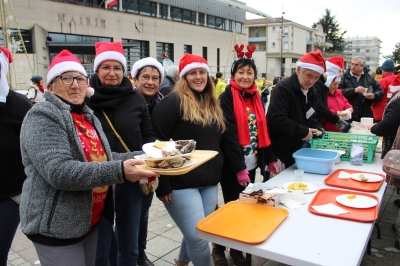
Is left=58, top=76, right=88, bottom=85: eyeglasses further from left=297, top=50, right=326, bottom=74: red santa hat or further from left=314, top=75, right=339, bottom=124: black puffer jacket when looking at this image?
left=314, top=75, right=339, bottom=124: black puffer jacket

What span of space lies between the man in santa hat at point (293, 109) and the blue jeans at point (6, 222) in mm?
2312

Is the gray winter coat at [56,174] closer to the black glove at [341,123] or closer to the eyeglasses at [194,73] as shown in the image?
the eyeglasses at [194,73]

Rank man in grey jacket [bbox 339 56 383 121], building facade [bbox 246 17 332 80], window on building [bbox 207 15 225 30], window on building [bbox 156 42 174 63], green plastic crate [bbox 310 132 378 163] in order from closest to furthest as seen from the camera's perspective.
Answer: green plastic crate [bbox 310 132 378 163]
man in grey jacket [bbox 339 56 383 121]
window on building [bbox 156 42 174 63]
window on building [bbox 207 15 225 30]
building facade [bbox 246 17 332 80]

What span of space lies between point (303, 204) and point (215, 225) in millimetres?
725

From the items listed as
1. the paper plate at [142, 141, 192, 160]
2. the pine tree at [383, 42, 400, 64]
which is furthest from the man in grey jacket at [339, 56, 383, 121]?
the pine tree at [383, 42, 400, 64]

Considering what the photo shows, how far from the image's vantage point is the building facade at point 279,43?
53.9m

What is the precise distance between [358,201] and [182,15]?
89.2ft

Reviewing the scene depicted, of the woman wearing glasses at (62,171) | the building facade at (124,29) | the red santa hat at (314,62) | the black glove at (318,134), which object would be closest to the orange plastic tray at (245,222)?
the woman wearing glasses at (62,171)

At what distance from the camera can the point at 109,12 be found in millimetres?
21203

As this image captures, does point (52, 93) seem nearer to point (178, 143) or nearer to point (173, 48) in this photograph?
point (178, 143)

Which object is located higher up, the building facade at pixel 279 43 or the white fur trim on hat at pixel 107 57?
the building facade at pixel 279 43

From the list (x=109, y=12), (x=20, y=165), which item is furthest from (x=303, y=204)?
(x=109, y=12)

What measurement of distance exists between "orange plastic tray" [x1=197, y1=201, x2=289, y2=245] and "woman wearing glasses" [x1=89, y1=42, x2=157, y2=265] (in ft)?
2.34

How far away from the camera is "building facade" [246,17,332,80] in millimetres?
53906
